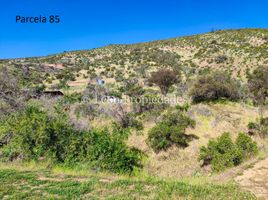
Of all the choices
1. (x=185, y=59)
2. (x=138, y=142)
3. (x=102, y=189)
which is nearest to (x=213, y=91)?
(x=138, y=142)

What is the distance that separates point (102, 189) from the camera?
26.3ft

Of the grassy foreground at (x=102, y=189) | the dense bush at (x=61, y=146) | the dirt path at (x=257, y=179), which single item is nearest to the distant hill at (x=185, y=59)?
the dense bush at (x=61, y=146)

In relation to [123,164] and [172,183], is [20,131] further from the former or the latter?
[172,183]

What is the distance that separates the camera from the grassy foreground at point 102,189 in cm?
766

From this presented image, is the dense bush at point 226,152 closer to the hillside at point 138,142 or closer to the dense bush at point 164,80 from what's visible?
the hillside at point 138,142

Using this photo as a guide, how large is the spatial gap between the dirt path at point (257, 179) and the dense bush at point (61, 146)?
4.31 metres

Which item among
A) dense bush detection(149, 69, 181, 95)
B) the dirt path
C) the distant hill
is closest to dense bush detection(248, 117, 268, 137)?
the dirt path

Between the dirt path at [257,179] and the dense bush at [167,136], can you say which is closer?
the dirt path at [257,179]

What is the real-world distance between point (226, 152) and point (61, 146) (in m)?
6.59

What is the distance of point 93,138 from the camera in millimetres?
13266

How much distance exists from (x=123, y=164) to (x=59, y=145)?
2413mm

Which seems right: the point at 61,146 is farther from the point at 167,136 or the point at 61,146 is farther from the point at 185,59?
the point at 185,59

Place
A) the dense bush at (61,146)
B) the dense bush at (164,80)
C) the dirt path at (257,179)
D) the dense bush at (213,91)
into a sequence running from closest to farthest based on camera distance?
the dirt path at (257,179)
the dense bush at (61,146)
the dense bush at (213,91)
the dense bush at (164,80)

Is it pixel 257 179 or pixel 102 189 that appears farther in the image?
pixel 257 179
